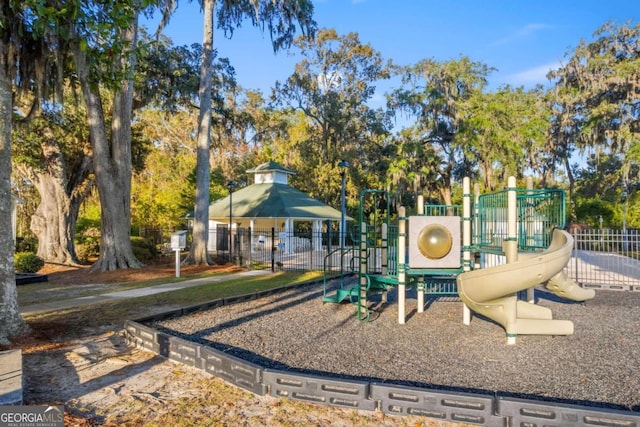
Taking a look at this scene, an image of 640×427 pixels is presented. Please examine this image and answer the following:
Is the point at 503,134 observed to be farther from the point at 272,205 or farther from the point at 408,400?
the point at 408,400

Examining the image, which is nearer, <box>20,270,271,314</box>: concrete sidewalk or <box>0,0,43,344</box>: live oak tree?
<box>0,0,43,344</box>: live oak tree

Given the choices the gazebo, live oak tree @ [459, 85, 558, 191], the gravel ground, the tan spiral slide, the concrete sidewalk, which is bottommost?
the concrete sidewalk

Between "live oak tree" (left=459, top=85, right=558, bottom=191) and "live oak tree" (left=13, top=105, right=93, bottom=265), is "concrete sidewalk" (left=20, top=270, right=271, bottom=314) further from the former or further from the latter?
"live oak tree" (left=459, top=85, right=558, bottom=191)

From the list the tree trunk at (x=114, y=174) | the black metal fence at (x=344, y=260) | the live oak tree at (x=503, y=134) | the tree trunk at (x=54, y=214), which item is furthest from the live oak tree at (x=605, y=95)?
the tree trunk at (x=54, y=214)

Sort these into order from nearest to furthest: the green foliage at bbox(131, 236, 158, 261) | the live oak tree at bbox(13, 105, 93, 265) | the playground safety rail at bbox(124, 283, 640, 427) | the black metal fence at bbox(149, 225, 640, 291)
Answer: the playground safety rail at bbox(124, 283, 640, 427), the black metal fence at bbox(149, 225, 640, 291), the live oak tree at bbox(13, 105, 93, 265), the green foliage at bbox(131, 236, 158, 261)

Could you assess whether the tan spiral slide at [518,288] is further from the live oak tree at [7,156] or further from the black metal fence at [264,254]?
the black metal fence at [264,254]

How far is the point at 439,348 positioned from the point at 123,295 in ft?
24.6

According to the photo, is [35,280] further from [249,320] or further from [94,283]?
[249,320]

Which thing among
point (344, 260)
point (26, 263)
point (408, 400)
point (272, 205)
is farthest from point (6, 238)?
point (272, 205)

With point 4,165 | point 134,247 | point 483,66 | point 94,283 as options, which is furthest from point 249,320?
A: point 483,66

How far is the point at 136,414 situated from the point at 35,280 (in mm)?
11313

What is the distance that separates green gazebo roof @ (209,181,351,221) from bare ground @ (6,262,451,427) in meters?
17.7

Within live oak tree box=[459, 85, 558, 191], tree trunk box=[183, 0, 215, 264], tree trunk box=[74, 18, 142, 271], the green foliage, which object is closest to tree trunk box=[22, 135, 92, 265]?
the green foliage

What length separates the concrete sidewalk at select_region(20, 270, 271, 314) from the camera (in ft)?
27.5
